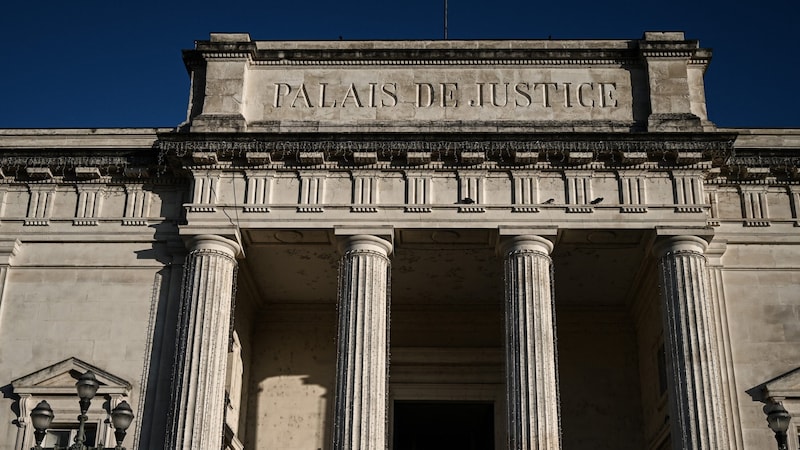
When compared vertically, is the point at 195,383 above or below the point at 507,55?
below

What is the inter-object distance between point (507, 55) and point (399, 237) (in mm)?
5317

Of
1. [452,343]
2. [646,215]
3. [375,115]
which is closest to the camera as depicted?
[646,215]

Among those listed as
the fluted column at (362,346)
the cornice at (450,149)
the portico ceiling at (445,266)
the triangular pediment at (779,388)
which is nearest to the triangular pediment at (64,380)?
the portico ceiling at (445,266)

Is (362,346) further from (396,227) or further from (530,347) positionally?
(530,347)

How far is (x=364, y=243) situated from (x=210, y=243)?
3423 mm

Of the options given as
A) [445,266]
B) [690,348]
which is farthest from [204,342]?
[690,348]

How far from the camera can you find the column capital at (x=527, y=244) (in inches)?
953

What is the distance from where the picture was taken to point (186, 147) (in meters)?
25.0

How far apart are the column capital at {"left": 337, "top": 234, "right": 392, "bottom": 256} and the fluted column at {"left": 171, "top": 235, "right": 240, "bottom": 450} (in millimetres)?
2486

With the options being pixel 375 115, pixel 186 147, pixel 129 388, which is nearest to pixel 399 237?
pixel 375 115

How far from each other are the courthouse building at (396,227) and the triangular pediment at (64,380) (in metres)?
0.05

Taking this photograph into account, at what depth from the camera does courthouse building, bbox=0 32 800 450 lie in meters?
23.4

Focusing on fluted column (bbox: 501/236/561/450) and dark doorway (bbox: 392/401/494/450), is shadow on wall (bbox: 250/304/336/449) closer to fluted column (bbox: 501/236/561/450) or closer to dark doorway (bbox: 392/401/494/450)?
dark doorway (bbox: 392/401/494/450)

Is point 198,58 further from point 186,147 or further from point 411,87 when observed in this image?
point 411,87
